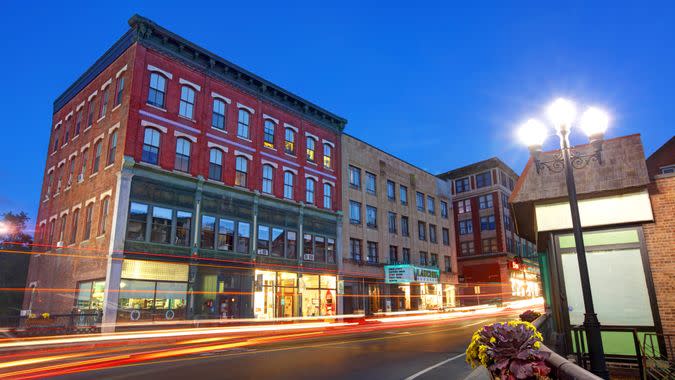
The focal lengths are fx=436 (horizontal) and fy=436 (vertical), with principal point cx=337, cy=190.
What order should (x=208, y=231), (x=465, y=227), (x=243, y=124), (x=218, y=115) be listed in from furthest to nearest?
(x=465, y=227) → (x=243, y=124) → (x=218, y=115) → (x=208, y=231)

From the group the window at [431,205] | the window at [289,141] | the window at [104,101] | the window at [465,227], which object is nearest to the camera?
the window at [104,101]

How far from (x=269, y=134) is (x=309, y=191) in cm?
555

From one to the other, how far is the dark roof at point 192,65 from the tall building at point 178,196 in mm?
92

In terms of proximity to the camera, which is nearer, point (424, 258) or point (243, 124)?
point (243, 124)

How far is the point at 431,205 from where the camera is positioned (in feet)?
160

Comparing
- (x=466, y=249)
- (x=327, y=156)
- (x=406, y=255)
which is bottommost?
(x=406, y=255)

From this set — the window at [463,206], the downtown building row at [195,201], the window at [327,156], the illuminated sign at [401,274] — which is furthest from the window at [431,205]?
the window at [327,156]

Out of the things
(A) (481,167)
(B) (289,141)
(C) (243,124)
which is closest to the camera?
(C) (243,124)

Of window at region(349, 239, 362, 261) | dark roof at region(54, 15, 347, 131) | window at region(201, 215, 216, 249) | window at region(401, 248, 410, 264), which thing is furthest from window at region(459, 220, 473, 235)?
window at region(201, 215, 216, 249)

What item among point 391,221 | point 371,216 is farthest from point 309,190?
point 391,221

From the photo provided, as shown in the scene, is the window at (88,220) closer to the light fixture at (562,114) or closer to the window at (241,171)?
the window at (241,171)

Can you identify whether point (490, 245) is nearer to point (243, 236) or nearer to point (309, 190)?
point (309, 190)

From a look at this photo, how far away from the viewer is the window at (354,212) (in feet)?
124

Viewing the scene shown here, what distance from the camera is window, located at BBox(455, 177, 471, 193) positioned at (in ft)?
208
